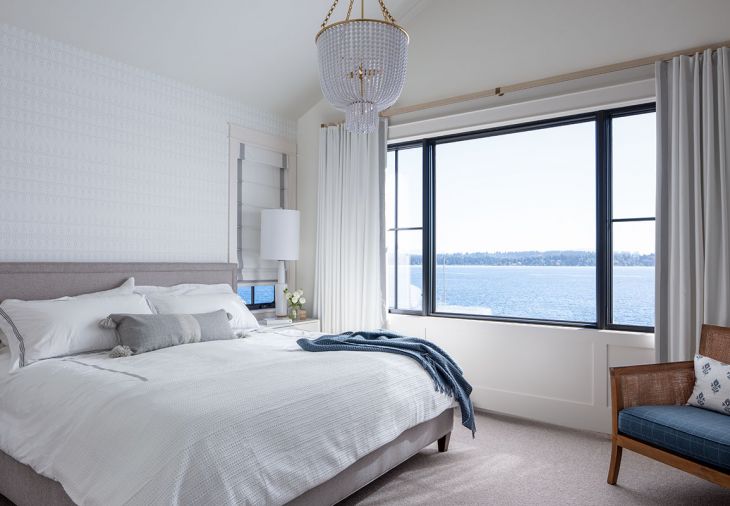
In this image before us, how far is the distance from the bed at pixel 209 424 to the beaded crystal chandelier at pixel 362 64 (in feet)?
4.26

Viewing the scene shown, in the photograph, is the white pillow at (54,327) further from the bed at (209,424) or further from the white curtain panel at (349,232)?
the white curtain panel at (349,232)

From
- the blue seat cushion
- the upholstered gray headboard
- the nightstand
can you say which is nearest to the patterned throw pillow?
Answer: the blue seat cushion

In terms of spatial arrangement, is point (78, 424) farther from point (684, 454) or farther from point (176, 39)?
point (176, 39)

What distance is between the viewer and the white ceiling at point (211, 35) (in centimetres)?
320

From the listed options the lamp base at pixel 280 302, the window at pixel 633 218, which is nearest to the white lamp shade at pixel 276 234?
the lamp base at pixel 280 302

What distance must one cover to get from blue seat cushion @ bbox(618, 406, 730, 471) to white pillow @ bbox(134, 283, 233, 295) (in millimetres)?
2856

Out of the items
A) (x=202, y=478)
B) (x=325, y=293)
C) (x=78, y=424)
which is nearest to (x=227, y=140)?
(x=325, y=293)

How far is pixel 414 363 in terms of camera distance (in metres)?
2.76

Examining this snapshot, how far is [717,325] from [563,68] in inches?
78.3

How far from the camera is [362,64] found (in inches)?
93.7

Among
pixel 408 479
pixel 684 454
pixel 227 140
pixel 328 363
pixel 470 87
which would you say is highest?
pixel 470 87

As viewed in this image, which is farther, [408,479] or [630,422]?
[408,479]

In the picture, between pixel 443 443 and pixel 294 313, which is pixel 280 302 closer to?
pixel 294 313

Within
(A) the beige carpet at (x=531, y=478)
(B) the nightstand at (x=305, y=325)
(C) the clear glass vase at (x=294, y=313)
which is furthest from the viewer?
(C) the clear glass vase at (x=294, y=313)
